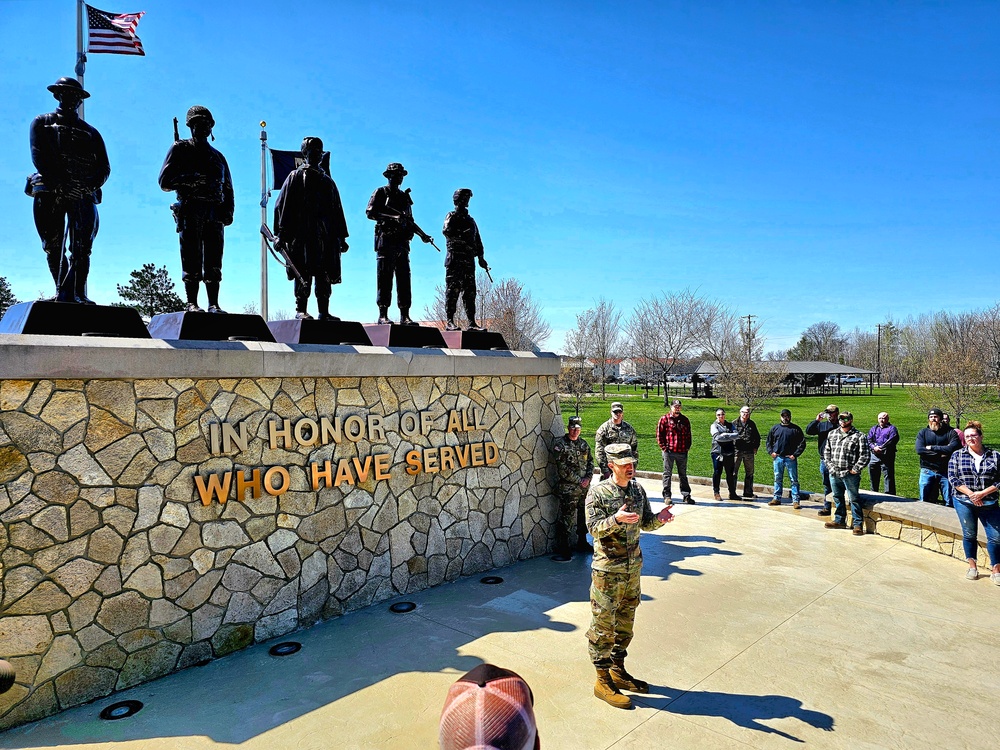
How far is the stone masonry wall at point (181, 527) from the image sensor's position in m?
4.28

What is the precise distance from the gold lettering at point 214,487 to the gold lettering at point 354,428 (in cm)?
123

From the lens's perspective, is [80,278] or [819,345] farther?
[819,345]

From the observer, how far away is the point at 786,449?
10.6 metres

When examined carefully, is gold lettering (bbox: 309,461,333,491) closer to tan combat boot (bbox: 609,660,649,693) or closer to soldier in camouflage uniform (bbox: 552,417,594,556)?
tan combat boot (bbox: 609,660,649,693)

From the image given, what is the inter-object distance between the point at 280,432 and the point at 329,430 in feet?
1.66

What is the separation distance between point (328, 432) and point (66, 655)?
2.60 meters

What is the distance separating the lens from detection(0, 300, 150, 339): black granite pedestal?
464cm

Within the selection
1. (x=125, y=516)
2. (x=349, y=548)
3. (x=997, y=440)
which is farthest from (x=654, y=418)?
(x=125, y=516)

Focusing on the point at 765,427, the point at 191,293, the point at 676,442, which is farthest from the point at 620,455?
the point at 765,427

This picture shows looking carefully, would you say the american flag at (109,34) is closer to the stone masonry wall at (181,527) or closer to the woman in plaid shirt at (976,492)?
the stone masonry wall at (181,527)

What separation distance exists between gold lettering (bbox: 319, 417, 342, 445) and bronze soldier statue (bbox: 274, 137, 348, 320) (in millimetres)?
1287

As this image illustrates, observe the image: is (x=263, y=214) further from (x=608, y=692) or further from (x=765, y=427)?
(x=765, y=427)

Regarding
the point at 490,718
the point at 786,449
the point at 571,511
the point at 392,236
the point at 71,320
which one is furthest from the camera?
the point at 786,449

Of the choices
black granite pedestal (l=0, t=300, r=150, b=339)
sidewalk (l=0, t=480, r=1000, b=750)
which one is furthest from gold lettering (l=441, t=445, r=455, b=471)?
black granite pedestal (l=0, t=300, r=150, b=339)
